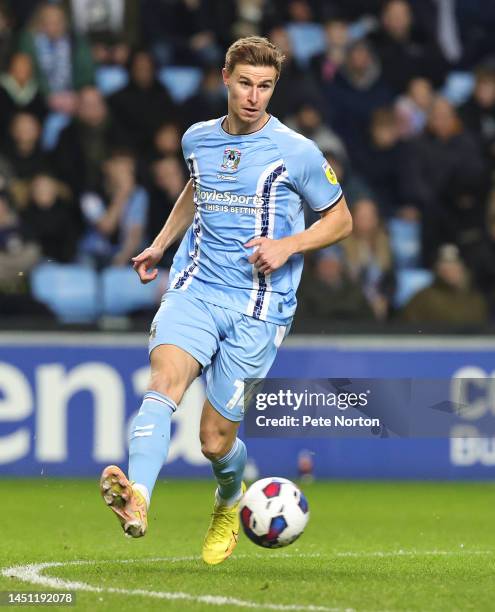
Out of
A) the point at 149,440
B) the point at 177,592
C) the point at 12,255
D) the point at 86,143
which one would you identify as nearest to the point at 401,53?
the point at 86,143

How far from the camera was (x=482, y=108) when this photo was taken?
1534cm

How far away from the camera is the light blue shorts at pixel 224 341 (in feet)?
Answer: 21.6

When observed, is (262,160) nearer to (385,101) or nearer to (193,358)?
(193,358)

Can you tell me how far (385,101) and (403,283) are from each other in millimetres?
2214

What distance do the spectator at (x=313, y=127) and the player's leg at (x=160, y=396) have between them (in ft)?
24.3

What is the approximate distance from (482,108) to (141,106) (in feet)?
12.3

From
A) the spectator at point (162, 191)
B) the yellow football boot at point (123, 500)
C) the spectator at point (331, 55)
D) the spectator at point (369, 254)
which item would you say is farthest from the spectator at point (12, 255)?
the yellow football boot at point (123, 500)

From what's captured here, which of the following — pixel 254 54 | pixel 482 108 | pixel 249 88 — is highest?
pixel 254 54

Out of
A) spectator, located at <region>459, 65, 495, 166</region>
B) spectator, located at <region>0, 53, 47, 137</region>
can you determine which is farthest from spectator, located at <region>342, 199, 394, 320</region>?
spectator, located at <region>0, 53, 47, 137</region>

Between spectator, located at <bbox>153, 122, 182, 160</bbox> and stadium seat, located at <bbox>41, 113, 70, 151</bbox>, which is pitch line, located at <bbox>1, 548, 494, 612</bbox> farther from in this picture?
stadium seat, located at <bbox>41, 113, 70, 151</bbox>

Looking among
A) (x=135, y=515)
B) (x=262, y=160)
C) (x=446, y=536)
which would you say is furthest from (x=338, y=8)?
(x=135, y=515)

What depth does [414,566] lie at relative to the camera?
705 cm

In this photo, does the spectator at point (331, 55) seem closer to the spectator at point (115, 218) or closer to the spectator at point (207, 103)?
the spectator at point (207, 103)

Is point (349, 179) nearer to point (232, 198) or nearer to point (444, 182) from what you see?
point (444, 182)
